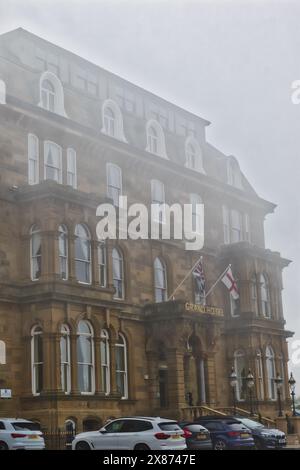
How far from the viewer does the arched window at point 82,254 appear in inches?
1361

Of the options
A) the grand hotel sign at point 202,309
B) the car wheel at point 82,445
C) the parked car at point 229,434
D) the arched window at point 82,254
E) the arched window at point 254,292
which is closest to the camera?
the car wheel at point 82,445

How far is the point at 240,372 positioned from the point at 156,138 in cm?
1277

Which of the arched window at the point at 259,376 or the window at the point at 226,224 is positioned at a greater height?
the window at the point at 226,224

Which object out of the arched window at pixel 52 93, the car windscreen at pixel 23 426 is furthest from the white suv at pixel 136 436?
the arched window at pixel 52 93

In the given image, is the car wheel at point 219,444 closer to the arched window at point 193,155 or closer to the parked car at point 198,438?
the parked car at point 198,438

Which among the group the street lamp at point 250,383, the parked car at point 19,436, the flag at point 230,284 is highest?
the flag at point 230,284

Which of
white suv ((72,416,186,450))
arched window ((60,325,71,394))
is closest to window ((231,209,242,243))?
arched window ((60,325,71,394))

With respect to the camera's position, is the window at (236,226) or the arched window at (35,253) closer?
the arched window at (35,253)

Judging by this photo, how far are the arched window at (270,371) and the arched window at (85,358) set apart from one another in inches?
533

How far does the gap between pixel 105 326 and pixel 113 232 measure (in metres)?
4.28

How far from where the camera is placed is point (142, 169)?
41.9m

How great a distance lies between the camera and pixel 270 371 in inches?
1786

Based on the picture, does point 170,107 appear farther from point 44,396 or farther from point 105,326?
point 44,396
